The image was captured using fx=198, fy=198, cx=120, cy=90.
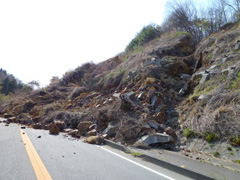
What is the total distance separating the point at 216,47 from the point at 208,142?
25.7 feet

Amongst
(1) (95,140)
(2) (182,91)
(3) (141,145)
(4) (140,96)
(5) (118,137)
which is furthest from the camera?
(4) (140,96)

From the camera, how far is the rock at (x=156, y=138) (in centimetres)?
735

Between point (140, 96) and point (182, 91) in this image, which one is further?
point (140, 96)

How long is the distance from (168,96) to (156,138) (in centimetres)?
394

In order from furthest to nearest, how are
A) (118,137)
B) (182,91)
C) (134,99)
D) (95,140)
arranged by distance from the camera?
1. (134,99)
2. (182,91)
3. (118,137)
4. (95,140)

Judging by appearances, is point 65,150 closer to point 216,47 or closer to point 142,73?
point 142,73

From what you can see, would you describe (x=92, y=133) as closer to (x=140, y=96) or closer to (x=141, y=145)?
(x=141, y=145)

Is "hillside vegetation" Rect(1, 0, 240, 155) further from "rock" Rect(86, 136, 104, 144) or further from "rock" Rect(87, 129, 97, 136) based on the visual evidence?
"rock" Rect(86, 136, 104, 144)

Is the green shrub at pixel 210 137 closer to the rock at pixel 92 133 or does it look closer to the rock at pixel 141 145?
the rock at pixel 141 145

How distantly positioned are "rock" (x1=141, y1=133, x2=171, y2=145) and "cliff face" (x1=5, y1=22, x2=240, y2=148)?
16 centimetres

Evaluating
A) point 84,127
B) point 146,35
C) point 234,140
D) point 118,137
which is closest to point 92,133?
point 84,127

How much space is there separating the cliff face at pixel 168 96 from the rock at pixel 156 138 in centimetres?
16

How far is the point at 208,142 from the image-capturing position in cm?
649

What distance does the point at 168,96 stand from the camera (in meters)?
11.0
